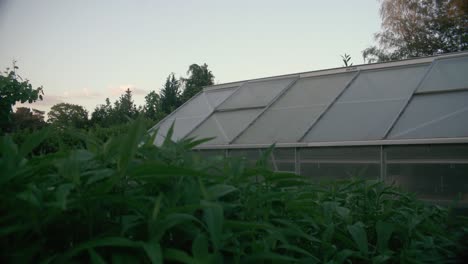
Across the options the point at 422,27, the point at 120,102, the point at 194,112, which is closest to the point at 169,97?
the point at 120,102

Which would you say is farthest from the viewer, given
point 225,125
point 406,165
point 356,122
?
point 225,125

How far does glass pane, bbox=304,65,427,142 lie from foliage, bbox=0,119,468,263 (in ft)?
20.9

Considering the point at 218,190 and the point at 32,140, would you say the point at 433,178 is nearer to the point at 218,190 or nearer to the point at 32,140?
the point at 218,190

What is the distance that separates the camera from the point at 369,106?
8.55 metres

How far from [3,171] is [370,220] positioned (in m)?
1.54

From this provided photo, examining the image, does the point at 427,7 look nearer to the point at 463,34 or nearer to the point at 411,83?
the point at 463,34

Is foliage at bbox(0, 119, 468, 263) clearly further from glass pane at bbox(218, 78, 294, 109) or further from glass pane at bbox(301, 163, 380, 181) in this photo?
glass pane at bbox(218, 78, 294, 109)

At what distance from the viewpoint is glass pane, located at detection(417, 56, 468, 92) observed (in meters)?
8.23

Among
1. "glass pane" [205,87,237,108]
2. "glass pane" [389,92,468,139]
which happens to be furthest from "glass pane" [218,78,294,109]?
"glass pane" [389,92,468,139]

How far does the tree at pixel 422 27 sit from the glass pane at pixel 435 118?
2804cm

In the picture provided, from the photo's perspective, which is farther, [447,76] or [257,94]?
[257,94]

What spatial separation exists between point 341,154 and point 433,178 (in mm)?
1535

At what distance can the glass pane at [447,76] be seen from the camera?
823 centimetres

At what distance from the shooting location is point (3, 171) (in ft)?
3.43
